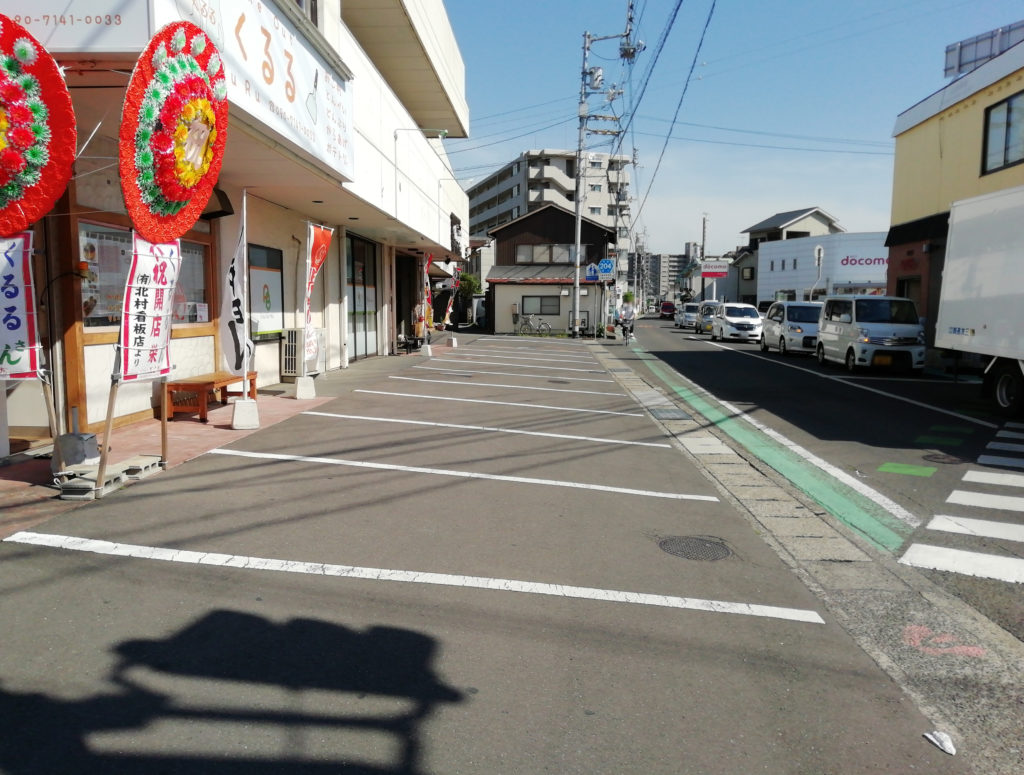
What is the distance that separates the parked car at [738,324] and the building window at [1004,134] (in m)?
13.2

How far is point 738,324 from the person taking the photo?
103 ft

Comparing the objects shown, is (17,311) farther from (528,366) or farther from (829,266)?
(829,266)

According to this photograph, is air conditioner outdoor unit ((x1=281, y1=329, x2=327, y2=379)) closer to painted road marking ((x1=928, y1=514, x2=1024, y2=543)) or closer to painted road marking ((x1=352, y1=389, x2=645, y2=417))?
painted road marking ((x1=352, y1=389, x2=645, y2=417))

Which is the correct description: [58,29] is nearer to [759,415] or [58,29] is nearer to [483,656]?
[483,656]

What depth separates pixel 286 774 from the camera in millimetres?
2605

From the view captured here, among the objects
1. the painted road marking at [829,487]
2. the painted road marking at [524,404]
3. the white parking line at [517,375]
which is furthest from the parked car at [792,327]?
the painted road marking at [524,404]

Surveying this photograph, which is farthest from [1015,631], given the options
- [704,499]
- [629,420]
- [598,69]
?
[598,69]

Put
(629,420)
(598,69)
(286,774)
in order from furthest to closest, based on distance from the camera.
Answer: (598,69)
(629,420)
(286,774)

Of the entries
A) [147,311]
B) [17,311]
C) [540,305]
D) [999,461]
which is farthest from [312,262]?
[540,305]

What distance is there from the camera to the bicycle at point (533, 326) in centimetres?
3738

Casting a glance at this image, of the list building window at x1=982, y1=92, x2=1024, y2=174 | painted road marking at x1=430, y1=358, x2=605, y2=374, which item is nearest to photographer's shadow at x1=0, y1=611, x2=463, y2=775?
painted road marking at x1=430, y1=358, x2=605, y2=374

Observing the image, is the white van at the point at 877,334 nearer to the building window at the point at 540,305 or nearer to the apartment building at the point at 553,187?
the building window at the point at 540,305

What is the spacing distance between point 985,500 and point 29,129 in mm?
8852

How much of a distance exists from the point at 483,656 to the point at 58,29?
5904mm
